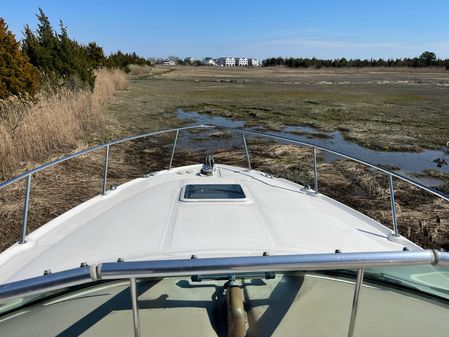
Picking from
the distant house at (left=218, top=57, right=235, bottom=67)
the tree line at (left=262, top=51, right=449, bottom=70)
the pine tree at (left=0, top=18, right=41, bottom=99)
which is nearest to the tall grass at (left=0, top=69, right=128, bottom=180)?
the pine tree at (left=0, top=18, right=41, bottom=99)

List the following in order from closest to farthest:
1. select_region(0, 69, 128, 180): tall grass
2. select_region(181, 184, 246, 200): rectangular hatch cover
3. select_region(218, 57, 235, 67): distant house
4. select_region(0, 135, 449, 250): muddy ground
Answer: select_region(181, 184, 246, 200): rectangular hatch cover, select_region(0, 135, 449, 250): muddy ground, select_region(0, 69, 128, 180): tall grass, select_region(218, 57, 235, 67): distant house

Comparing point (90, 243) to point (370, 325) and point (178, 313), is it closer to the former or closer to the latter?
point (178, 313)

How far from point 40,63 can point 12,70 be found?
5.63 meters

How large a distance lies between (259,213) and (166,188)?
1.06 metres

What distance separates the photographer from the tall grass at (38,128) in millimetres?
7590

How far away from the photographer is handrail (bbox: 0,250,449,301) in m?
1.26

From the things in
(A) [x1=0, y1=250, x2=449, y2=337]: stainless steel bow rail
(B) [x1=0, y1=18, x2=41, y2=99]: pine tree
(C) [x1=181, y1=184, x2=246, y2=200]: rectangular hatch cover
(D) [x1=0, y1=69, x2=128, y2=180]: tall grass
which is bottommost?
(D) [x1=0, y1=69, x2=128, y2=180]: tall grass

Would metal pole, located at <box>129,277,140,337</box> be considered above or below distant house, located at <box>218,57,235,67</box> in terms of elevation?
below

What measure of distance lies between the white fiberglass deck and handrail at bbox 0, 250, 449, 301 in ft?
2.94

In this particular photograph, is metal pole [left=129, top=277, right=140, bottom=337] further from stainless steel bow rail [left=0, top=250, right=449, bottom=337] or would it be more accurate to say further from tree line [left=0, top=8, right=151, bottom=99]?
tree line [left=0, top=8, right=151, bottom=99]

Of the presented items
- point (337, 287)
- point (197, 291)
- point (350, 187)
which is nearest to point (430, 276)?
point (337, 287)


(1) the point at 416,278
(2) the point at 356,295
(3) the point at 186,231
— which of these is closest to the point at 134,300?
(2) the point at 356,295

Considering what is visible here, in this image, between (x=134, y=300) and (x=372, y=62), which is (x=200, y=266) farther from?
(x=372, y=62)

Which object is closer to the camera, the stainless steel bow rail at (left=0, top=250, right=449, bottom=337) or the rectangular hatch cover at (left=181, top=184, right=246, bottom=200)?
the stainless steel bow rail at (left=0, top=250, right=449, bottom=337)
